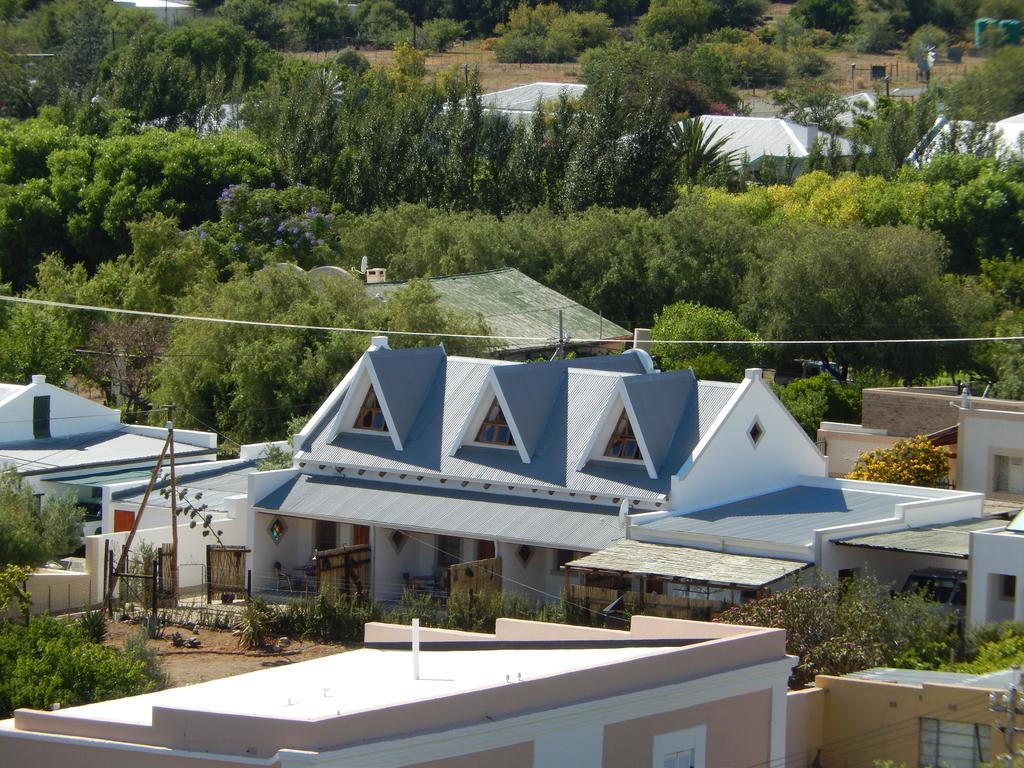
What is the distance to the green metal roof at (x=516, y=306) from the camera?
51.9 meters

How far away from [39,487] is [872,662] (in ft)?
74.1

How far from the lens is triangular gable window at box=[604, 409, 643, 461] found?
111 feet

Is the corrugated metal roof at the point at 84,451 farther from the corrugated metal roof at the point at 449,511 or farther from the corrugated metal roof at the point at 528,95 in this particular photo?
the corrugated metal roof at the point at 528,95

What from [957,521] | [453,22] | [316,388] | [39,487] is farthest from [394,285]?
[453,22]

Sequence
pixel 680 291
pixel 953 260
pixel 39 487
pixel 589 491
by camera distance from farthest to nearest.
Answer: pixel 953 260 → pixel 680 291 → pixel 39 487 → pixel 589 491

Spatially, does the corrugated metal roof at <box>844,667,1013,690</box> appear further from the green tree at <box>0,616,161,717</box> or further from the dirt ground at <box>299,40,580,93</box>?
the dirt ground at <box>299,40,580,93</box>

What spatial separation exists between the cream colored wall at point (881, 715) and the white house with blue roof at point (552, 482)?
26.7ft

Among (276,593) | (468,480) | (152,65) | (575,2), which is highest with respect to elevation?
(575,2)

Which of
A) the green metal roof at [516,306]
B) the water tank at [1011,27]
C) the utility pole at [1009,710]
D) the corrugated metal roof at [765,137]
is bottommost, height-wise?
the utility pole at [1009,710]

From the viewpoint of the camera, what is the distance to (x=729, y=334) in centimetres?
5306

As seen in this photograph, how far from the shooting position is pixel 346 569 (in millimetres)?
34094

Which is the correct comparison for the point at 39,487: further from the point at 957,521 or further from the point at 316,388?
the point at 957,521

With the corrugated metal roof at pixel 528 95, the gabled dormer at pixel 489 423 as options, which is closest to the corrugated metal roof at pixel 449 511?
the gabled dormer at pixel 489 423

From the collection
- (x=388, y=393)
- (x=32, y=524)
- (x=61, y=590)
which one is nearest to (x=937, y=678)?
(x=388, y=393)
